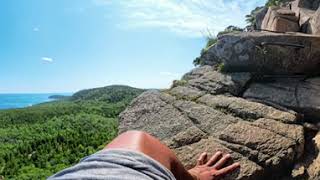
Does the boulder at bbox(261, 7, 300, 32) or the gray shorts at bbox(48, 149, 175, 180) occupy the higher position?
the boulder at bbox(261, 7, 300, 32)

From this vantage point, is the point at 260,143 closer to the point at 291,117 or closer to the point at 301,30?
the point at 291,117

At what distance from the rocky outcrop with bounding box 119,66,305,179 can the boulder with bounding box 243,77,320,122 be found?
0.68 ft

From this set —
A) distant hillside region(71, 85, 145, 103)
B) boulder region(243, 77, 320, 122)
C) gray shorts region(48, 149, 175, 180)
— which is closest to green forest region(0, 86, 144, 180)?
distant hillside region(71, 85, 145, 103)

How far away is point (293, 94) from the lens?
16.8ft

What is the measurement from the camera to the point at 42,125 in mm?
82938

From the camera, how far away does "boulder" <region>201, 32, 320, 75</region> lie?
5.56 metres

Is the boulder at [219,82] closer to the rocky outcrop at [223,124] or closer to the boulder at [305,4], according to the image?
the rocky outcrop at [223,124]

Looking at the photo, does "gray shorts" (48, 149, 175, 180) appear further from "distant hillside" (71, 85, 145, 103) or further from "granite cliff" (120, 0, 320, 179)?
"distant hillside" (71, 85, 145, 103)

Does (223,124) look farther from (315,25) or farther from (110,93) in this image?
(110,93)

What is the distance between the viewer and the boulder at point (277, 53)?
18.2 feet

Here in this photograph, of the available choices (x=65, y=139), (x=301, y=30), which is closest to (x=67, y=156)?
(x=65, y=139)

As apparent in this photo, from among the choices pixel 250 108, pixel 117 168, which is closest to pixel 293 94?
pixel 250 108

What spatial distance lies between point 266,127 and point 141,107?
196 centimetres

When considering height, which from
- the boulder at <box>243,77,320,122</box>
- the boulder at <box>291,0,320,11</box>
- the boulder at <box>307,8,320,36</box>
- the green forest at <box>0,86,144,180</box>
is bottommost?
the green forest at <box>0,86,144,180</box>
